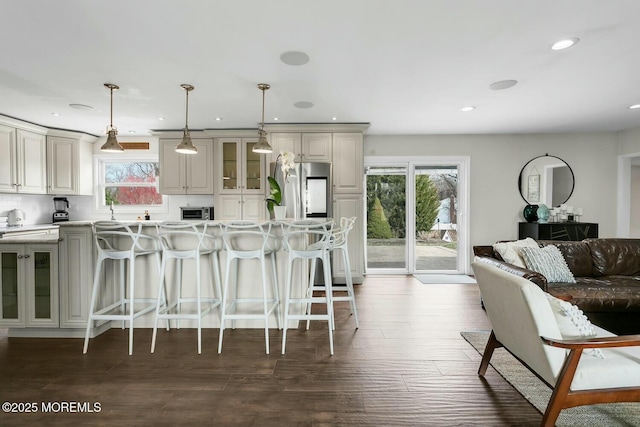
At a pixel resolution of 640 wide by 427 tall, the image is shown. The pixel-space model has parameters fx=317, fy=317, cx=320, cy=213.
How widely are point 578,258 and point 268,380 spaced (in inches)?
141

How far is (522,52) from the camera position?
8.55ft

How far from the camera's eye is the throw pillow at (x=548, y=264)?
3.21 meters

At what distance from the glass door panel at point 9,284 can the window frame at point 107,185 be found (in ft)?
9.58

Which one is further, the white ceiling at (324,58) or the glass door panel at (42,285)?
the glass door panel at (42,285)

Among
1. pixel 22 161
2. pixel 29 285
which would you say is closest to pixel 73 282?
pixel 29 285

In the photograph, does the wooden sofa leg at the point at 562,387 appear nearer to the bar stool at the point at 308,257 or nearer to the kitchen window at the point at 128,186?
the bar stool at the point at 308,257

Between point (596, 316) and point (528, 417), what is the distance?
1.69 m

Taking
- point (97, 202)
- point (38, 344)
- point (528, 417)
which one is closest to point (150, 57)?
point (38, 344)

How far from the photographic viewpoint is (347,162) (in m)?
5.00

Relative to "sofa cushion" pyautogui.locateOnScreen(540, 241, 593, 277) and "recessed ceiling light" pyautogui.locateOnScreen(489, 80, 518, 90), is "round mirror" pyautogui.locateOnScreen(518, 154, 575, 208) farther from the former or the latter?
"recessed ceiling light" pyautogui.locateOnScreen(489, 80, 518, 90)

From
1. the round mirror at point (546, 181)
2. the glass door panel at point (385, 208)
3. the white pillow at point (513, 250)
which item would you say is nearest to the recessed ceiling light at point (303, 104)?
the glass door panel at point (385, 208)

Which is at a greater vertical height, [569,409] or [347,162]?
[347,162]

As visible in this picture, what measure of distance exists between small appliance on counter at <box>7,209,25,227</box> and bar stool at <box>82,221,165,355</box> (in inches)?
125

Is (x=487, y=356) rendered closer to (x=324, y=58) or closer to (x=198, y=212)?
(x=324, y=58)
